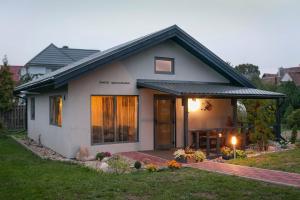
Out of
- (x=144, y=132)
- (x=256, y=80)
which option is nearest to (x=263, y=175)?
(x=144, y=132)

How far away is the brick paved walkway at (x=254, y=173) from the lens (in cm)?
844

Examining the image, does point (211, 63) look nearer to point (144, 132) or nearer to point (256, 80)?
point (144, 132)

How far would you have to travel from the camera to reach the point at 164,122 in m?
14.4

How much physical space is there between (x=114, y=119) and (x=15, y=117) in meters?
13.5

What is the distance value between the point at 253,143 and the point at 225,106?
244cm

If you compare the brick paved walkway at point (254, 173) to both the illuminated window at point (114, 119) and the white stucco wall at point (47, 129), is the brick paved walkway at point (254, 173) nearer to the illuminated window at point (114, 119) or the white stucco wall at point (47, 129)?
the illuminated window at point (114, 119)

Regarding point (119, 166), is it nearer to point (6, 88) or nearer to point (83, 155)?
point (83, 155)

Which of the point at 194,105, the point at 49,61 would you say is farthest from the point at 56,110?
the point at 49,61

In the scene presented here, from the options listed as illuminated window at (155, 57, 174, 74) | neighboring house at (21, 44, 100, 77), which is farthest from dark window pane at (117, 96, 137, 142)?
neighboring house at (21, 44, 100, 77)

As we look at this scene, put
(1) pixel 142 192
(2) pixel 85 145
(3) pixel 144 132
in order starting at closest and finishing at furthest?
(1) pixel 142 192, (2) pixel 85 145, (3) pixel 144 132

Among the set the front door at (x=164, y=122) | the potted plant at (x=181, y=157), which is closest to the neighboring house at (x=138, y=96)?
the front door at (x=164, y=122)

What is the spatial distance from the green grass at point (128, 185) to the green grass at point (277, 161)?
207cm

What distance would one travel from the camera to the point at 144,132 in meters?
13.8

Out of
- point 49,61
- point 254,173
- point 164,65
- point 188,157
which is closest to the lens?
point 254,173
